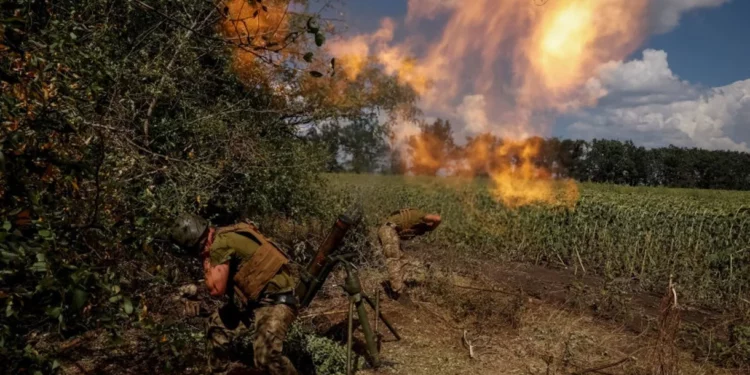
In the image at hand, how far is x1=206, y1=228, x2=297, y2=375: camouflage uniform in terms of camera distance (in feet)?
17.2

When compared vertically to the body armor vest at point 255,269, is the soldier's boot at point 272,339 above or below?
below

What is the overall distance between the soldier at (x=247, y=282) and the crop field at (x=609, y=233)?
6590 mm

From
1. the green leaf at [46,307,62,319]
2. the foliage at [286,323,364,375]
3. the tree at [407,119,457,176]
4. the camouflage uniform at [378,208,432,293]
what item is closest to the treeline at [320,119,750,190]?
the tree at [407,119,457,176]

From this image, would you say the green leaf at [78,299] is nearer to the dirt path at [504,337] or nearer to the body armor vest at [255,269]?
the body armor vest at [255,269]

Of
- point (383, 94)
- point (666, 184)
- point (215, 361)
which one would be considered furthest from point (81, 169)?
point (666, 184)

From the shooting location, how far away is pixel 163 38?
28.6ft

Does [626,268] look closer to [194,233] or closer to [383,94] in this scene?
[383,94]

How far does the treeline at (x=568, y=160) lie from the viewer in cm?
1238

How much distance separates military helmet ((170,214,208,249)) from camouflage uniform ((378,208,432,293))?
14.7 feet

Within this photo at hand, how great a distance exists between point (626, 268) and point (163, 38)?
35.8ft

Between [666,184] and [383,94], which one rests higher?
[383,94]

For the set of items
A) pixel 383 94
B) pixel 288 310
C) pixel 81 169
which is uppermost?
pixel 383 94

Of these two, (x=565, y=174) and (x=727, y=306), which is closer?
(x=727, y=306)

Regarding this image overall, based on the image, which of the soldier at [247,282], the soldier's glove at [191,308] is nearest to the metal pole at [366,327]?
the soldier at [247,282]
